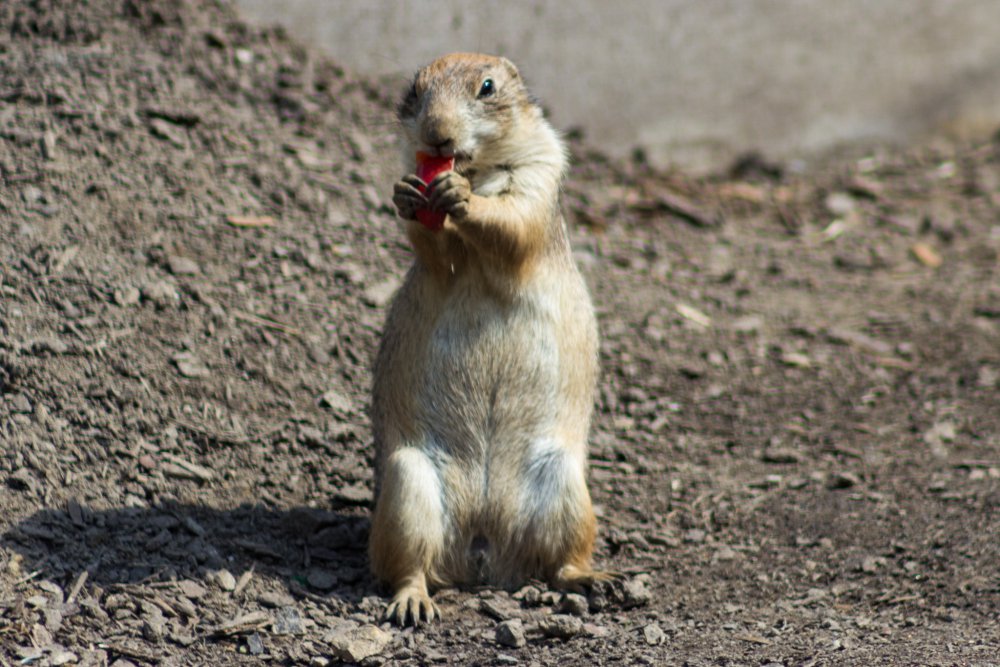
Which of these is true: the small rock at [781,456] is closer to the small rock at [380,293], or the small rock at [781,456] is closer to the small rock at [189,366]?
the small rock at [380,293]

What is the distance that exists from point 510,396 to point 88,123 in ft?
13.1

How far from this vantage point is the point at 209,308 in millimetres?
7883

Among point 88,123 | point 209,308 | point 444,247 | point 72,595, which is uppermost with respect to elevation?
point 88,123

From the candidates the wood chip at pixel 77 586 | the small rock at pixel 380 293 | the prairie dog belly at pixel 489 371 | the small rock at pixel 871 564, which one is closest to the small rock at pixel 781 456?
the small rock at pixel 871 564

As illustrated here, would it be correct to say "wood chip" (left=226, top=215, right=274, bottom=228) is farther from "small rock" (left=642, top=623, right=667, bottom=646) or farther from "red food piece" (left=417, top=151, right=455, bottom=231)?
"small rock" (left=642, top=623, right=667, bottom=646)

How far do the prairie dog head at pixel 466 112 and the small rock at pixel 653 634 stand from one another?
2383 mm

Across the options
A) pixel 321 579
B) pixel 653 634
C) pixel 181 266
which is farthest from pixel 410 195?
pixel 181 266

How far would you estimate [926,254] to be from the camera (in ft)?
36.8

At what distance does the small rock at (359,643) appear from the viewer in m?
5.50

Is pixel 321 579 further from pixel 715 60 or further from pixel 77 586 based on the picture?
pixel 715 60

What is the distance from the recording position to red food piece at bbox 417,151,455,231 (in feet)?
19.6

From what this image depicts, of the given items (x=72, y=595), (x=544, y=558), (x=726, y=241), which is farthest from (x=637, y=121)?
(x=72, y=595)

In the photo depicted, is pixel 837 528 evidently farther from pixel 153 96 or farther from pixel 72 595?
pixel 153 96

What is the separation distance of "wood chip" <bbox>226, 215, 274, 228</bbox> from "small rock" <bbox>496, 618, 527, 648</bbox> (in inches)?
156
